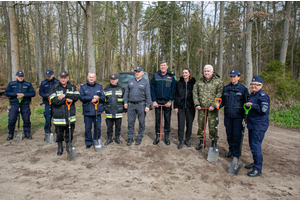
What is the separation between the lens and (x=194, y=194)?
2854 millimetres

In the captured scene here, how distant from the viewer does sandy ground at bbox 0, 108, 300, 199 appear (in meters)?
2.85

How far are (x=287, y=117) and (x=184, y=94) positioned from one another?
6.28 meters

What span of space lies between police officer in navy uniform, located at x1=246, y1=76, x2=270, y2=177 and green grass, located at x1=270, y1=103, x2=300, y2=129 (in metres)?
5.27

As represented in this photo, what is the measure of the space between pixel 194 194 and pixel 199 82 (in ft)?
8.92

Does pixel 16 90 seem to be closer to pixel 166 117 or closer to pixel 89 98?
pixel 89 98

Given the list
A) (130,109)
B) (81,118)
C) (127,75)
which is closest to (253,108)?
(130,109)

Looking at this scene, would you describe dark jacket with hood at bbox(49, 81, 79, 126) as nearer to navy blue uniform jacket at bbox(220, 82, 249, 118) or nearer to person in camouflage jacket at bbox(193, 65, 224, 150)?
person in camouflage jacket at bbox(193, 65, 224, 150)

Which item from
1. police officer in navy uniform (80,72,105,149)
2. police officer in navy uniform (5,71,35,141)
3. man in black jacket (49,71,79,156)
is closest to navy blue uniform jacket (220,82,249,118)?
police officer in navy uniform (80,72,105,149)

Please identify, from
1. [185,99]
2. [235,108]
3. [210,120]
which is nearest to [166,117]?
[185,99]

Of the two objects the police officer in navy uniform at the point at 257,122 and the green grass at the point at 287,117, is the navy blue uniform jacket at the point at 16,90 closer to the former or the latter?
the police officer in navy uniform at the point at 257,122

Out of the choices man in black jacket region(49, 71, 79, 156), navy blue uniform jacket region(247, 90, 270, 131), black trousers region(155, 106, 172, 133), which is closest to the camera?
navy blue uniform jacket region(247, 90, 270, 131)

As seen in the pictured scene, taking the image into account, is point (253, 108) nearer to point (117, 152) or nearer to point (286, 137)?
point (117, 152)

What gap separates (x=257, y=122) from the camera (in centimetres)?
353

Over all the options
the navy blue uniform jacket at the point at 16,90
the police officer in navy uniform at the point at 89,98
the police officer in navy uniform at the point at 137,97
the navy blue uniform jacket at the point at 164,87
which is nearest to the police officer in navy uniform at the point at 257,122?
the navy blue uniform jacket at the point at 164,87
